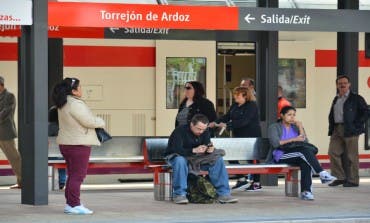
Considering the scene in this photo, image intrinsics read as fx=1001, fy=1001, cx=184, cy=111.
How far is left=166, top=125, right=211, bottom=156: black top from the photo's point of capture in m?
12.1

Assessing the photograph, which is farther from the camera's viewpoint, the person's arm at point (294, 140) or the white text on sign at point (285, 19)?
the person's arm at point (294, 140)

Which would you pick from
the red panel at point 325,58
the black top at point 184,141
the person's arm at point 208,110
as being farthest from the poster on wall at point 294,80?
the black top at point 184,141

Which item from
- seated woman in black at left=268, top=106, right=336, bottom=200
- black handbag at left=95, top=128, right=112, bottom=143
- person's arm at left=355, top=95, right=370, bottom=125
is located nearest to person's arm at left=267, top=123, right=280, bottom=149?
seated woman in black at left=268, top=106, right=336, bottom=200

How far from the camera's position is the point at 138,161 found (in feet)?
45.5

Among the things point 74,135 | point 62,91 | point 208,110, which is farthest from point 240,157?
point 62,91

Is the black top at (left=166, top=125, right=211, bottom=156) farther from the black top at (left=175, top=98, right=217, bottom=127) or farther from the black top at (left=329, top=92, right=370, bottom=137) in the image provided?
the black top at (left=329, top=92, right=370, bottom=137)

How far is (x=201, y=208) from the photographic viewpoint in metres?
11.6

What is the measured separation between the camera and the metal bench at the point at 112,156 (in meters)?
13.7

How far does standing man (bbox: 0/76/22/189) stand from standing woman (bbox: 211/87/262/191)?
2.95 m

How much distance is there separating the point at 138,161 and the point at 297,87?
12.7ft

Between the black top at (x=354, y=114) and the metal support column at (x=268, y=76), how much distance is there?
1.04 metres

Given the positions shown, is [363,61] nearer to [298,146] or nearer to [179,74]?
[179,74]

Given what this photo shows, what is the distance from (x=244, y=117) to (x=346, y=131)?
70.1 inches

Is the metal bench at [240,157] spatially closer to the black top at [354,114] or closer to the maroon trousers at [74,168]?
the black top at [354,114]
